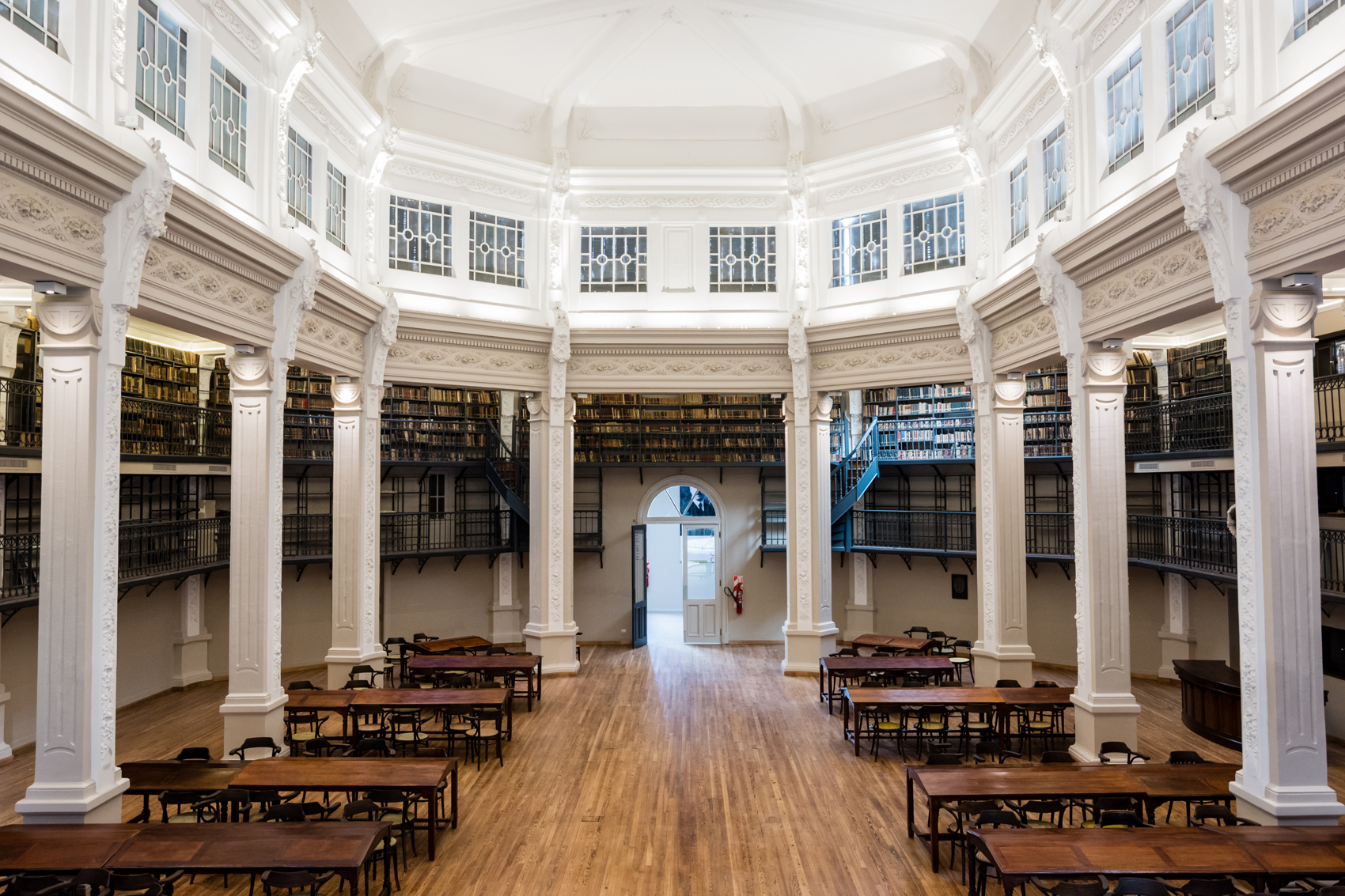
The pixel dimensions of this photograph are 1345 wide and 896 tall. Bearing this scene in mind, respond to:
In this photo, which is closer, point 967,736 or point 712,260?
point 967,736

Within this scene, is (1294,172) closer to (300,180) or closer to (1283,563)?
(1283,563)

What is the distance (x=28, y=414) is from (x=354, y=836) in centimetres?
793

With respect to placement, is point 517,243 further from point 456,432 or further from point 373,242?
point 456,432

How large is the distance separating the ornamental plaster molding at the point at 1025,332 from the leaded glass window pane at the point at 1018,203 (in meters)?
1.07

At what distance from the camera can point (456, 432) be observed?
50.5ft

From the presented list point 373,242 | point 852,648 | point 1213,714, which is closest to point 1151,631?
point 1213,714

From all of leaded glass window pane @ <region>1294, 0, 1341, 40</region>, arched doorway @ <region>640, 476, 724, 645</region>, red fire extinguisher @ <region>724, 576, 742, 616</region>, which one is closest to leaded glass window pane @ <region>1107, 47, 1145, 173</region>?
leaded glass window pane @ <region>1294, 0, 1341, 40</region>

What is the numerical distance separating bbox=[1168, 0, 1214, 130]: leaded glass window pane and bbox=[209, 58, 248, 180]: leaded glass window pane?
8.76 metres

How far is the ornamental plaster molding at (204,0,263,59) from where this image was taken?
25.0 feet

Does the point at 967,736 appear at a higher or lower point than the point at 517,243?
lower

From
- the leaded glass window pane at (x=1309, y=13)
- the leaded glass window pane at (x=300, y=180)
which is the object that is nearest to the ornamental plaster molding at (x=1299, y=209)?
the leaded glass window pane at (x=1309, y=13)

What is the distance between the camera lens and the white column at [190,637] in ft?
41.8

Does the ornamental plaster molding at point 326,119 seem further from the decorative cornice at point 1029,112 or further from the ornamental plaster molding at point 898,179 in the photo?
the decorative cornice at point 1029,112

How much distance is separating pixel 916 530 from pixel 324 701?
10653mm
